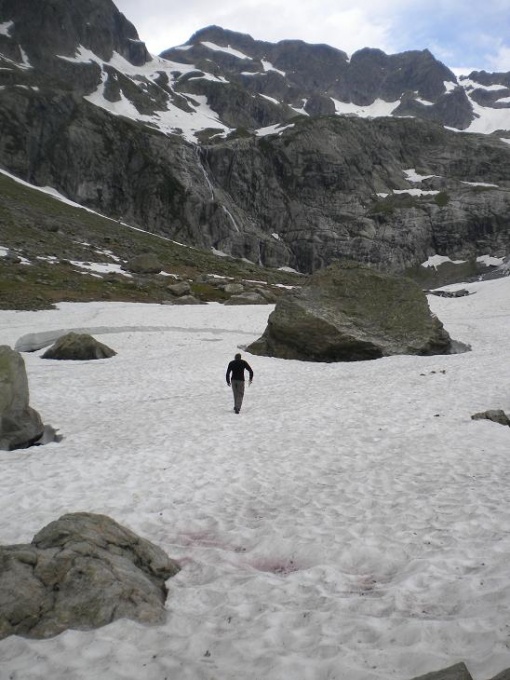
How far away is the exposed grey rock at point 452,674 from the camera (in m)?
4.06

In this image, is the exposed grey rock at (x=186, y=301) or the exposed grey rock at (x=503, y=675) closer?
the exposed grey rock at (x=503, y=675)

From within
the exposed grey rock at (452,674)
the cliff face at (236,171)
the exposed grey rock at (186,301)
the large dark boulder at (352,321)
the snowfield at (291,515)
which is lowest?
the snowfield at (291,515)

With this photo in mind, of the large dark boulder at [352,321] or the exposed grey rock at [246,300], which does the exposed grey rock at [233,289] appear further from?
the large dark boulder at [352,321]

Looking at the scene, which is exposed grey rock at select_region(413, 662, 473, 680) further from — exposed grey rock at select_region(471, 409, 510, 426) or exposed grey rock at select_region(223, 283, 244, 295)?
exposed grey rock at select_region(223, 283, 244, 295)

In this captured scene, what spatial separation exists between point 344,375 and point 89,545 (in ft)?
66.2

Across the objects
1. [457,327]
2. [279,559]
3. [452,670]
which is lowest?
[279,559]

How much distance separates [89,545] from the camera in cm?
637

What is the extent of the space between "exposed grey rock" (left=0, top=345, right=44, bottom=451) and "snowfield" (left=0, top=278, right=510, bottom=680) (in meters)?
0.81

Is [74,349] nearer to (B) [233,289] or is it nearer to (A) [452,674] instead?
(A) [452,674]

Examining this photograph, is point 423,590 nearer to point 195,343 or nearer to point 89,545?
point 89,545

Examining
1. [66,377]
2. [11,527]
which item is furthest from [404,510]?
[66,377]

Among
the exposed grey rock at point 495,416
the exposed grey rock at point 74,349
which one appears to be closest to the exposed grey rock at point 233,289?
the exposed grey rock at point 74,349

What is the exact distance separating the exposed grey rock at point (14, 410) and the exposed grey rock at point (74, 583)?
7906mm

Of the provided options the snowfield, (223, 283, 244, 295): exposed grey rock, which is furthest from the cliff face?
the snowfield
